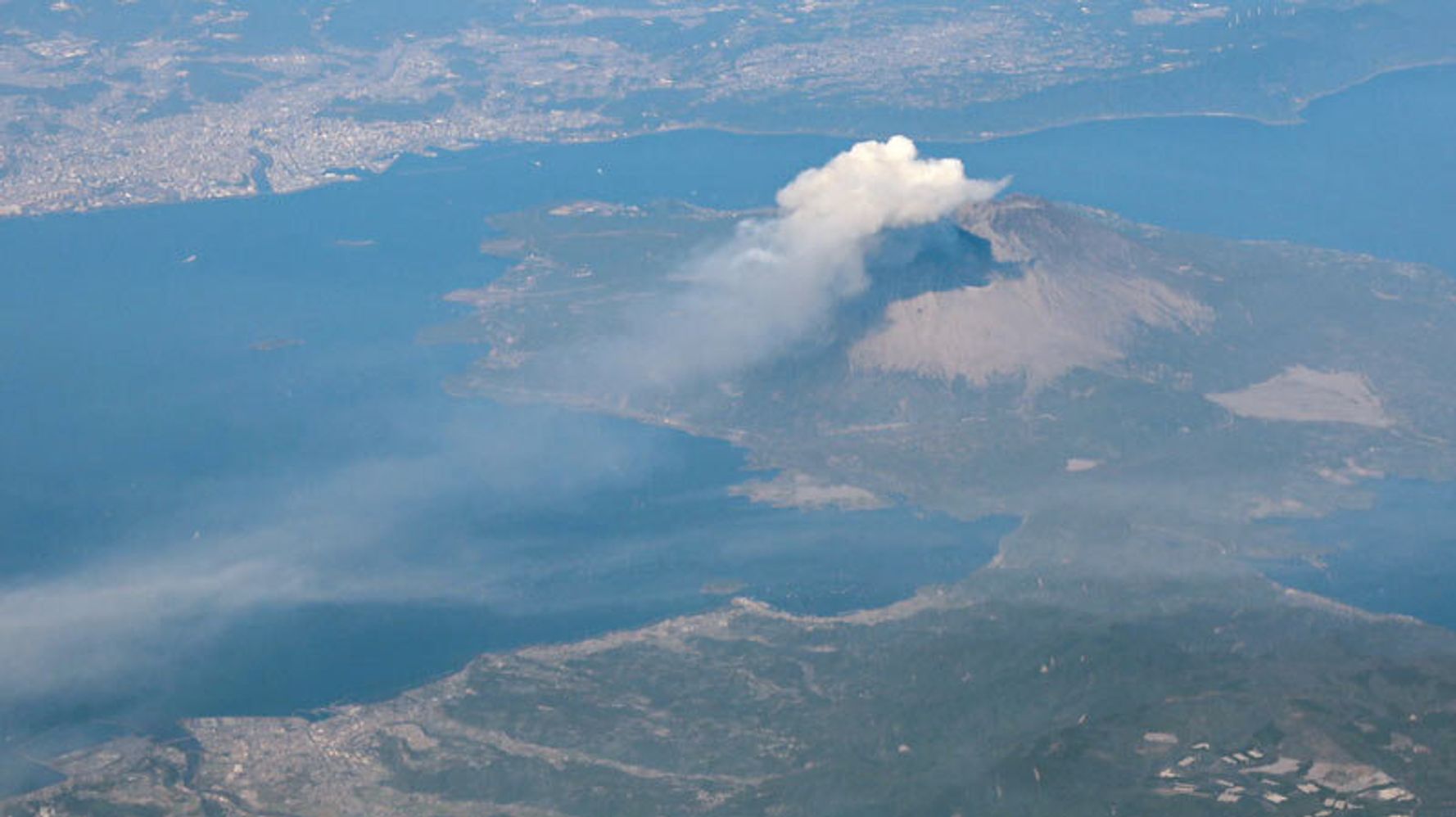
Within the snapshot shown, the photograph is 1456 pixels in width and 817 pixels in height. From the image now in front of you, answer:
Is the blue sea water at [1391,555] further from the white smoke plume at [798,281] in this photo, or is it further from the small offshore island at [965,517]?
the white smoke plume at [798,281]

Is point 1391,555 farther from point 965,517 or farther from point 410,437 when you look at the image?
point 410,437

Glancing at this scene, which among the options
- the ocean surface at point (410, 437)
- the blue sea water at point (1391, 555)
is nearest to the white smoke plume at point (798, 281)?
the ocean surface at point (410, 437)

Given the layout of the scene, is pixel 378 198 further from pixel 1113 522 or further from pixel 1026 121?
pixel 1113 522

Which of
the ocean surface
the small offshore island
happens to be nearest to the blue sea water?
the ocean surface

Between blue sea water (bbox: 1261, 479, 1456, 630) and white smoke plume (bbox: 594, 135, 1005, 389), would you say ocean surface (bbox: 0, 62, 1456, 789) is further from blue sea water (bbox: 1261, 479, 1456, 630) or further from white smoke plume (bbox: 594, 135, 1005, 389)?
white smoke plume (bbox: 594, 135, 1005, 389)

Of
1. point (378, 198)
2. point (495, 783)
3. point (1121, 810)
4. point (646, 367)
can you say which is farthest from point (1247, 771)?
point (378, 198)

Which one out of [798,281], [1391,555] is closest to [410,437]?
[798,281]
